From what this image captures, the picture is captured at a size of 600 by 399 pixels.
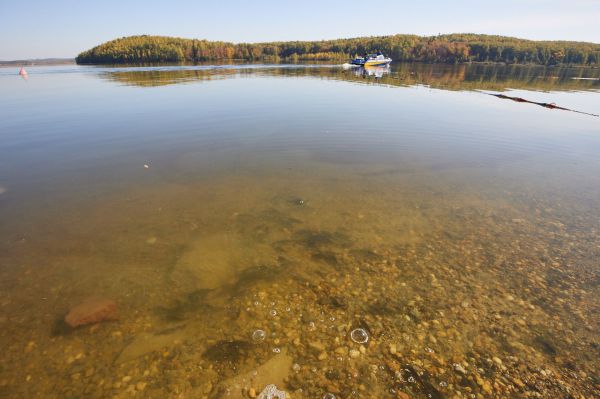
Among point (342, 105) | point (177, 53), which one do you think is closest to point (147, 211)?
point (342, 105)

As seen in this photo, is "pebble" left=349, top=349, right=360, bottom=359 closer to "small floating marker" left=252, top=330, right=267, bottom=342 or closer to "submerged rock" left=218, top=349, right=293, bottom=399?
"submerged rock" left=218, top=349, right=293, bottom=399

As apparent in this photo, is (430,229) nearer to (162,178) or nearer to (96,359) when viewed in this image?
(96,359)

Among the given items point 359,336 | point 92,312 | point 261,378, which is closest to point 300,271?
point 359,336

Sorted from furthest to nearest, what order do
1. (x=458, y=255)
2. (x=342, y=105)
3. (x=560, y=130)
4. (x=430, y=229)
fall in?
Answer: (x=342, y=105), (x=560, y=130), (x=430, y=229), (x=458, y=255)

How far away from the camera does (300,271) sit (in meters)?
7.68

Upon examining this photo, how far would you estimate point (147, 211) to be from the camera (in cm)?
1045

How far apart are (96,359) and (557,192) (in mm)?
16841

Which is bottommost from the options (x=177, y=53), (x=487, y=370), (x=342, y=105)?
(x=487, y=370)

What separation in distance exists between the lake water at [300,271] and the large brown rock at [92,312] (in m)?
0.13

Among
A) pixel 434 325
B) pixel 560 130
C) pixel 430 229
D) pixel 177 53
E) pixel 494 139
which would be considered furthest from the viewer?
pixel 177 53

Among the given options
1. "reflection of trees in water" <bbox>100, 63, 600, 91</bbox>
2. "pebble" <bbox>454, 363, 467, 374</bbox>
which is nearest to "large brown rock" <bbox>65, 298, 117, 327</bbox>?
"pebble" <bbox>454, 363, 467, 374</bbox>

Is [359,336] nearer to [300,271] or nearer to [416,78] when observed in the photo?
[300,271]

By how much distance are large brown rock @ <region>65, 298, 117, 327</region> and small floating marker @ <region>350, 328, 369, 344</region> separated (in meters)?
5.20

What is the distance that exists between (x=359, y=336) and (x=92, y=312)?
5915mm
